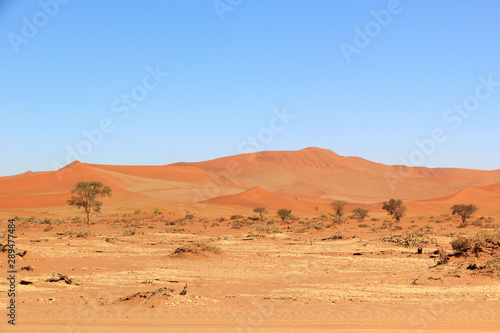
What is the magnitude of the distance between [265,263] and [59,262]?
7.91m

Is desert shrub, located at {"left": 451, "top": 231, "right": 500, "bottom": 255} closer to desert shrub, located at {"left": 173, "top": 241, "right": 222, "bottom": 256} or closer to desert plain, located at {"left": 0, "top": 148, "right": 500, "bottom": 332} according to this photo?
desert plain, located at {"left": 0, "top": 148, "right": 500, "bottom": 332}

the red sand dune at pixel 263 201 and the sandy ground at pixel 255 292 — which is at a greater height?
the red sand dune at pixel 263 201

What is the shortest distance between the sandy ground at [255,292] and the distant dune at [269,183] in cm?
5488

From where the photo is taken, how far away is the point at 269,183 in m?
129

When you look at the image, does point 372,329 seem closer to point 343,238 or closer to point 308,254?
point 308,254

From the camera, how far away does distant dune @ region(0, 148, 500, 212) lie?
8031 centimetres

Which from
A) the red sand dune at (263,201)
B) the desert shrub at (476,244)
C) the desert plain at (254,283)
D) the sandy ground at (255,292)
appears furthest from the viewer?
the red sand dune at (263,201)

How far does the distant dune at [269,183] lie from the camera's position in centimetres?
8031


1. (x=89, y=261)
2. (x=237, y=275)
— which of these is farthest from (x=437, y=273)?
(x=89, y=261)

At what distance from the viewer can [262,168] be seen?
485 ft

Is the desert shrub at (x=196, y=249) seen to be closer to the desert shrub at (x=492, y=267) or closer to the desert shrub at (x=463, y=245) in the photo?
the desert shrub at (x=463, y=245)

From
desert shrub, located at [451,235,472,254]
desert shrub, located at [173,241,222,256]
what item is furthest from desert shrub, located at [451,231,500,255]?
desert shrub, located at [173,241,222,256]

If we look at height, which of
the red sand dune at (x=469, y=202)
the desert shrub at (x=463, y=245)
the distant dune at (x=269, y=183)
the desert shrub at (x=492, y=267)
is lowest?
the desert shrub at (x=492, y=267)

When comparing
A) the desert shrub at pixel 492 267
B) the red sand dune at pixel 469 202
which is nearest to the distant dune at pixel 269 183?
the red sand dune at pixel 469 202
